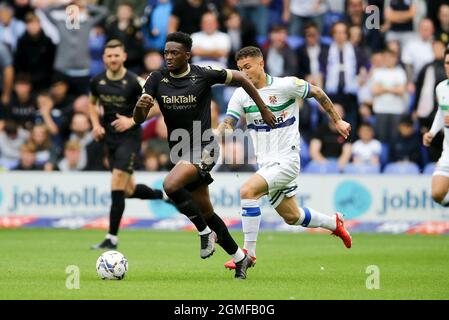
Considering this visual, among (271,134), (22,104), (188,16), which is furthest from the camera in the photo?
(188,16)

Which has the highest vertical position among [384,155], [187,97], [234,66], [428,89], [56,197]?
[187,97]

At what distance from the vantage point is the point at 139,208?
20453mm

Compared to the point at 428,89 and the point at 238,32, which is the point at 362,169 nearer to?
the point at 428,89

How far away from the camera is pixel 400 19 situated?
23406mm

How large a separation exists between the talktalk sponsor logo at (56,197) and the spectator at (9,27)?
4290 millimetres

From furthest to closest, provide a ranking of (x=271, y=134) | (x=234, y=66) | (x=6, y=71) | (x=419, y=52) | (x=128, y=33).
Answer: (x=419, y=52), (x=6, y=71), (x=234, y=66), (x=128, y=33), (x=271, y=134)

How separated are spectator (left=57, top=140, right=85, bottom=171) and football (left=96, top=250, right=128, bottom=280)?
9.83m

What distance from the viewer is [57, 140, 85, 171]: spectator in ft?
68.8

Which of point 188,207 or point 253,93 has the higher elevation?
point 253,93

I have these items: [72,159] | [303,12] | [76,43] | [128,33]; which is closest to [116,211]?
[72,159]

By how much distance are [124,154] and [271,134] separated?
3795 mm

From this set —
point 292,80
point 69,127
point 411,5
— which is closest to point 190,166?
point 292,80
